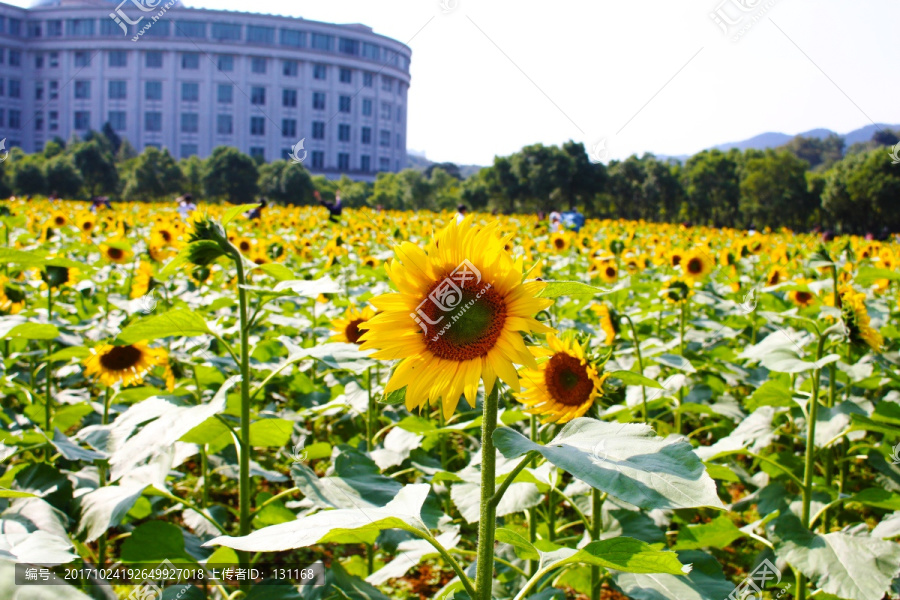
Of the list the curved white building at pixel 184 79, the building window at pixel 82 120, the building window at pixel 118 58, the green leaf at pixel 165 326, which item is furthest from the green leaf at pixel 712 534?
the building window at pixel 82 120

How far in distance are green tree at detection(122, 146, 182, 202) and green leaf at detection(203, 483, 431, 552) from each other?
37.5m

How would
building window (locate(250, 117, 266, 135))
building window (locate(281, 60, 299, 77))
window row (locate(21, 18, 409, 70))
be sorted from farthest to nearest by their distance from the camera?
building window (locate(250, 117, 266, 135)) < building window (locate(281, 60, 299, 77)) < window row (locate(21, 18, 409, 70))

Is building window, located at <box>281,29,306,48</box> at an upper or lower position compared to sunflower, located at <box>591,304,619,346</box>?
upper

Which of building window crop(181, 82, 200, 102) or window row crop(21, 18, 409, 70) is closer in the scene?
window row crop(21, 18, 409, 70)

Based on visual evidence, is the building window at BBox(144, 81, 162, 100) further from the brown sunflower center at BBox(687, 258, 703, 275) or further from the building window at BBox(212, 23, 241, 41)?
the brown sunflower center at BBox(687, 258, 703, 275)

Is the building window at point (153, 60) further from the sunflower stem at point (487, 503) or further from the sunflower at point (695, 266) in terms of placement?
the sunflower stem at point (487, 503)

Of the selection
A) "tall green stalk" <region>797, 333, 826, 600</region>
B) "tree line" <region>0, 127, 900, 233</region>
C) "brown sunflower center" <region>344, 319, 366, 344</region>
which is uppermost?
"tree line" <region>0, 127, 900, 233</region>

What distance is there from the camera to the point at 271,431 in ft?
6.82

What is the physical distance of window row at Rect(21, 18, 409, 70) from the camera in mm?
72312

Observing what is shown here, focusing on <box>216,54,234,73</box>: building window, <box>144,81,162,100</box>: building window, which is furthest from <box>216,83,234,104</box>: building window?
<box>144,81,162,100</box>: building window

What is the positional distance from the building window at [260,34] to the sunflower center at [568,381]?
79.8 metres

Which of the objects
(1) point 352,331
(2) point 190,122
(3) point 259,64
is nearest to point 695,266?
(1) point 352,331

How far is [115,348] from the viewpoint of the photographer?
2820mm

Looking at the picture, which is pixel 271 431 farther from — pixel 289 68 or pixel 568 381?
pixel 289 68
